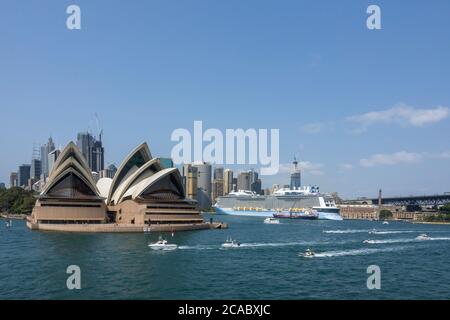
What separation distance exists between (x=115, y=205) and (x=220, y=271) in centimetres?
4664

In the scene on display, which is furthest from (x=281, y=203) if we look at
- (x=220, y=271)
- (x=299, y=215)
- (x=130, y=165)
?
(x=220, y=271)

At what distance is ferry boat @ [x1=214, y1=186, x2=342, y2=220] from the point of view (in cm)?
12675

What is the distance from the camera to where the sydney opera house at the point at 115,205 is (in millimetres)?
65750

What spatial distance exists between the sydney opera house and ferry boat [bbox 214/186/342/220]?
63263mm

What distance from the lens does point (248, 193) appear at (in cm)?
16038

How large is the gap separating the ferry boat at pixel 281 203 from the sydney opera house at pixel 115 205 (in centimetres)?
6326

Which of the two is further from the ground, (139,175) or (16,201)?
(139,175)

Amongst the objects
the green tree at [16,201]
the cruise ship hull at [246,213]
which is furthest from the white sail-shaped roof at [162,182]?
the cruise ship hull at [246,213]

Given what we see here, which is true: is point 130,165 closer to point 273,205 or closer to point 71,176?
point 71,176

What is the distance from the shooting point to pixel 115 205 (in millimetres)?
73375

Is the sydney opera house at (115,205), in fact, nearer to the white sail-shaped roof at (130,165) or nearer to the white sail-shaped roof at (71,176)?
the white sail-shaped roof at (71,176)

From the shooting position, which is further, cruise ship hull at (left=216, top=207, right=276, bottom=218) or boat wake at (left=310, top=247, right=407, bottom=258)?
cruise ship hull at (left=216, top=207, right=276, bottom=218)

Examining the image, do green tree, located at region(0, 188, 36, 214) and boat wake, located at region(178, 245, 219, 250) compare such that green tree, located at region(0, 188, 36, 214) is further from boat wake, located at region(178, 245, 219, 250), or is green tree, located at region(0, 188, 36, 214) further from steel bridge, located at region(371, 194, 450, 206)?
steel bridge, located at region(371, 194, 450, 206)

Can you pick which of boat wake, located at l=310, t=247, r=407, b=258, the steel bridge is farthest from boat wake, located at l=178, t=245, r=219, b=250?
the steel bridge
